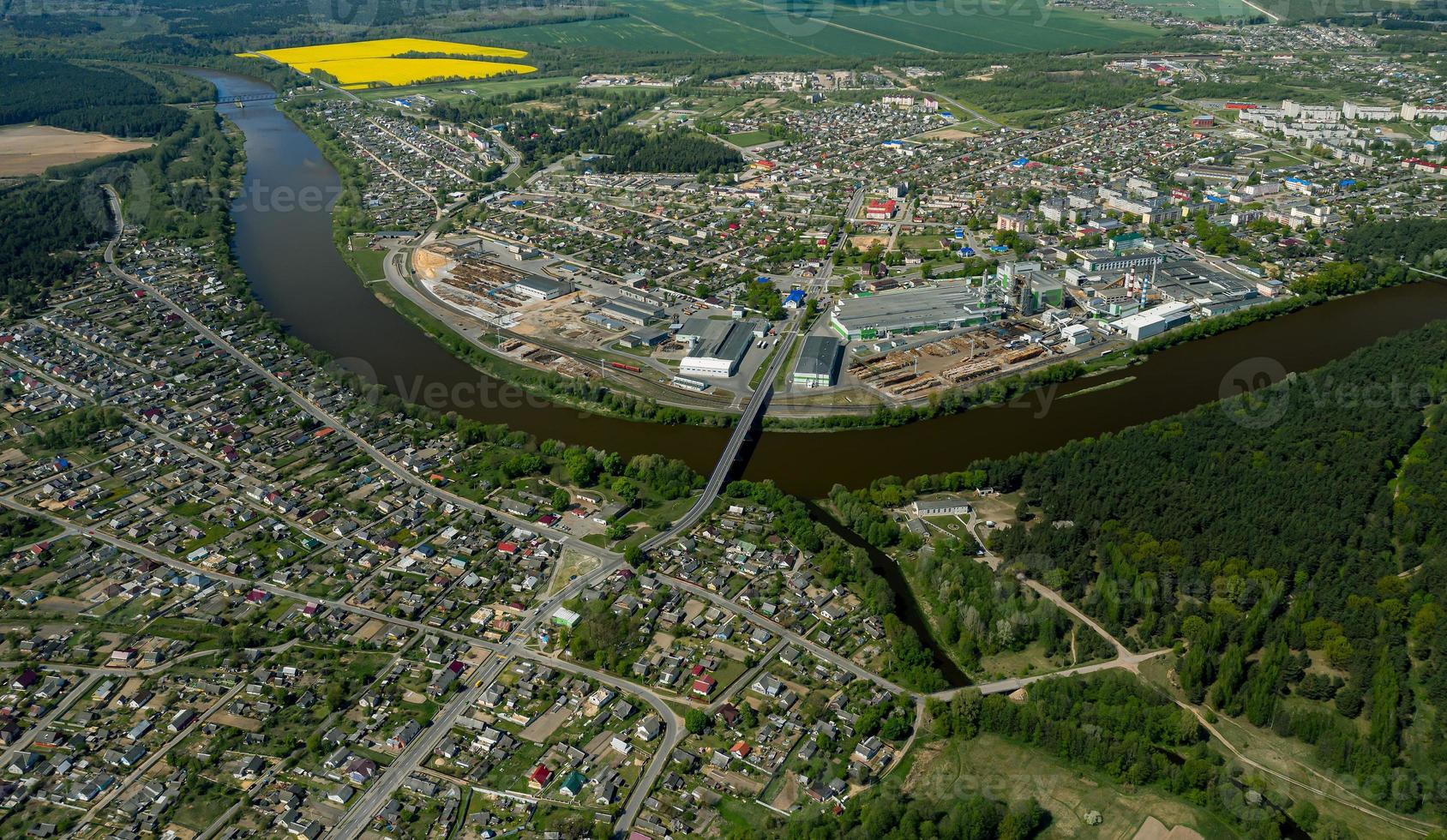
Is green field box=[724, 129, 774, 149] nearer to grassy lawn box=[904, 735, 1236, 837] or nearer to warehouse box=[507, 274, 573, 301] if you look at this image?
warehouse box=[507, 274, 573, 301]

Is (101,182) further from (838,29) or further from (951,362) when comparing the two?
(838,29)

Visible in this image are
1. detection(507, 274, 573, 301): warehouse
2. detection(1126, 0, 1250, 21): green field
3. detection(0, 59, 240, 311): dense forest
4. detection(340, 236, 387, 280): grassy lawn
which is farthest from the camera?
detection(1126, 0, 1250, 21): green field

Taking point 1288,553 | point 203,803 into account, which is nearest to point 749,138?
→ point 1288,553

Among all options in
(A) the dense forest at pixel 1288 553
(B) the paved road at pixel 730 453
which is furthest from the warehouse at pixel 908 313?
(A) the dense forest at pixel 1288 553

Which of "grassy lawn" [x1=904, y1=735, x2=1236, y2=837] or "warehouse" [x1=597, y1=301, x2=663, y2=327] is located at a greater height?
"warehouse" [x1=597, y1=301, x2=663, y2=327]

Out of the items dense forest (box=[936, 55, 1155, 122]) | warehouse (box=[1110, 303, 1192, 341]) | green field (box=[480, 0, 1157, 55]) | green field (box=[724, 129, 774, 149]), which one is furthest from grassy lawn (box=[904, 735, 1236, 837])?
green field (box=[480, 0, 1157, 55])

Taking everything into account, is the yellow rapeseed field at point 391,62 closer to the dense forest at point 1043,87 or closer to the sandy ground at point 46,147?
the sandy ground at point 46,147
